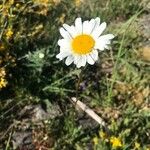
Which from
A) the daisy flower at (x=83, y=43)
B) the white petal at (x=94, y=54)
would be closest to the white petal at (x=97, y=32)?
the daisy flower at (x=83, y=43)

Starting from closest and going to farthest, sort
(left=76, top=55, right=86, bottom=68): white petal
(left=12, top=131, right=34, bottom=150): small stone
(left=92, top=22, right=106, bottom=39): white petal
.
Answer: (left=76, top=55, right=86, bottom=68): white petal, (left=92, top=22, right=106, bottom=39): white petal, (left=12, top=131, right=34, bottom=150): small stone

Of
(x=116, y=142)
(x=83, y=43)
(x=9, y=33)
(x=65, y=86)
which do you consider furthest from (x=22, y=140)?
(x=83, y=43)

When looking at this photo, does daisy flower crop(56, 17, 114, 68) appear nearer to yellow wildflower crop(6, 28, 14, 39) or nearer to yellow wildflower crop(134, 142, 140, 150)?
yellow wildflower crop(6, 28, 14, 39)

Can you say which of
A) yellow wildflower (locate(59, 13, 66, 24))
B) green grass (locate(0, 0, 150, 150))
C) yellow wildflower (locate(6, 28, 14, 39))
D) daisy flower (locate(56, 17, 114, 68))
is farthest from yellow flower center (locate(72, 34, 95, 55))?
yellow wildflower (locate(59, 13, 66, 24))

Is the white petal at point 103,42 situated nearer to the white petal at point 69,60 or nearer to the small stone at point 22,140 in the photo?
the white petal at point 69,60

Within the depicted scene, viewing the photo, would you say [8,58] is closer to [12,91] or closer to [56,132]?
[12,91]

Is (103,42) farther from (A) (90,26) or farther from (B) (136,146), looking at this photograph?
(B) (136,146)

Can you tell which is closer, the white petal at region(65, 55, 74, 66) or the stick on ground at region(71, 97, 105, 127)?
the white petal at region(65, 55, 74, 66)
